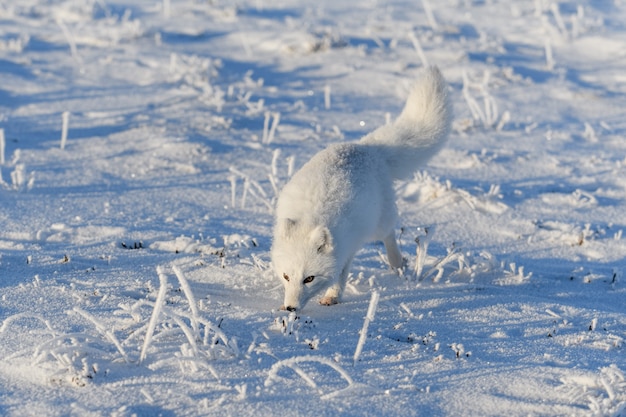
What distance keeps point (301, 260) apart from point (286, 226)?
20 cm

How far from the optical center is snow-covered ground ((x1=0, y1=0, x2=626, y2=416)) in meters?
3.04

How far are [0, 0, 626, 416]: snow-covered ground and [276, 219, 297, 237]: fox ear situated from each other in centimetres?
46

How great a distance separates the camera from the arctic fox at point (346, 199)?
397cm

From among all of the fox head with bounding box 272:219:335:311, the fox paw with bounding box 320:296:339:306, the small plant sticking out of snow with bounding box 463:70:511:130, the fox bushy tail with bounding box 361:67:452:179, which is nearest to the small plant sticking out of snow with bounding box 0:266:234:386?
the fox head with bounding box 272:219:335:311

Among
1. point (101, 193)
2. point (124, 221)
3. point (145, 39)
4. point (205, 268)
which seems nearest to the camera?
point (205, 268)

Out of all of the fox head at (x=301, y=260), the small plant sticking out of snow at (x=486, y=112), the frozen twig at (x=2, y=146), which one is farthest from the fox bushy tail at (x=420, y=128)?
the frozen twig at (x=2, y=146)

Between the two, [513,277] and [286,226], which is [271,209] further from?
[513,277]

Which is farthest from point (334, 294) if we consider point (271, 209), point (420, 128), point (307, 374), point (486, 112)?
point (486, 112)

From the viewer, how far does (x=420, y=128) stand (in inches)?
201

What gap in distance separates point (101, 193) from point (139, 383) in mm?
3400

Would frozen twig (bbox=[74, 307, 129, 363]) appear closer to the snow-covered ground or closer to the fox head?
the snow-covered ground

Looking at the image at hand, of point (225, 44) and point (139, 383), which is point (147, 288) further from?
point (225, 44)

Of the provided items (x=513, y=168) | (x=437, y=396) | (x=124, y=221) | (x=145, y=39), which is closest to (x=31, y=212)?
(x=124, y=221)

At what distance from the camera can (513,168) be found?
7.16 metres
